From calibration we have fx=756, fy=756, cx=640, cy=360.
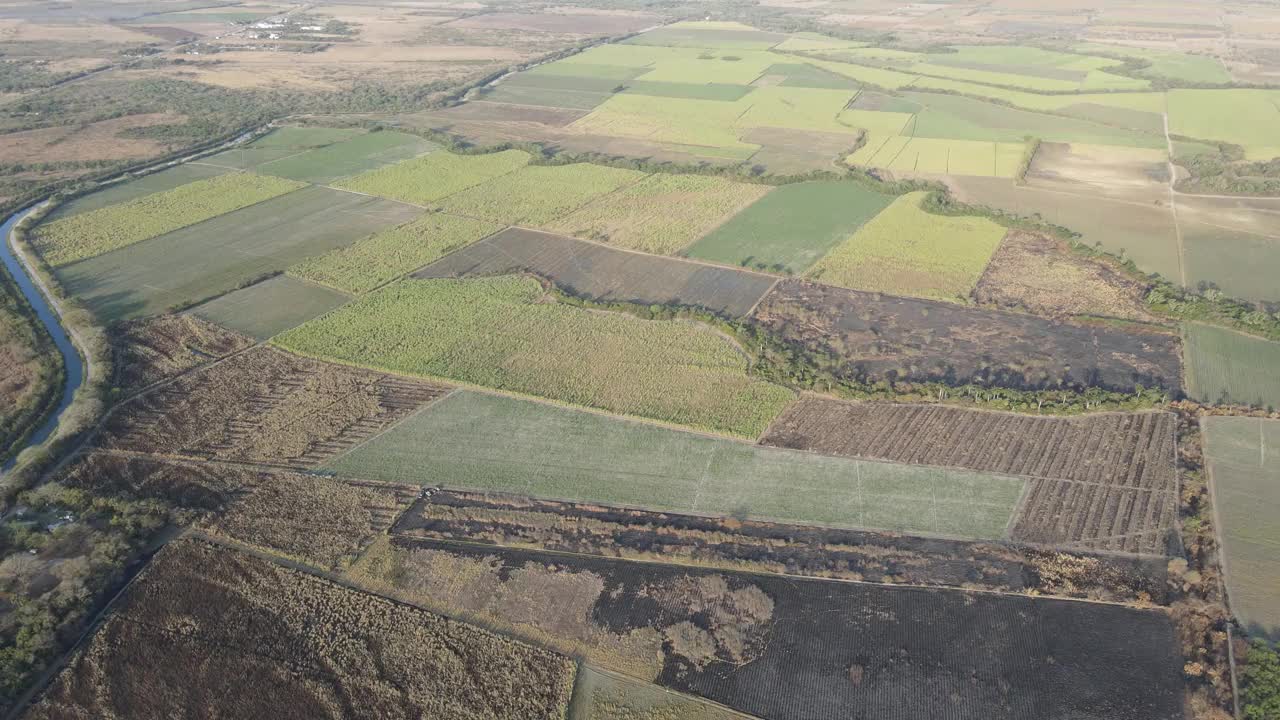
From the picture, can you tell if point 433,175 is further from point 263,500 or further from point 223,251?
point 263,500

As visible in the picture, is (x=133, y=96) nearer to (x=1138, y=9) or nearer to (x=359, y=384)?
(x=359, y=384)

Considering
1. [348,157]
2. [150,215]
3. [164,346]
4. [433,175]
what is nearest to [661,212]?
[433,175]

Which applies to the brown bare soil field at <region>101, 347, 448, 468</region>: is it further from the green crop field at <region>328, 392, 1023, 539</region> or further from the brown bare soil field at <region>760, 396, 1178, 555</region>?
the brown bare soil field at <region>760, 396, 1178, 555</region>

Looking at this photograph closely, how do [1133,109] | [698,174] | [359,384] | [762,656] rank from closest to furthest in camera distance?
[762,656] → [359,384] → [698,174] → [1133,109]

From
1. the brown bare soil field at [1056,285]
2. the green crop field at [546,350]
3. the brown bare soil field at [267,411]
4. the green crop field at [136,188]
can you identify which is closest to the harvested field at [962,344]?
the brown bare soil field at [1056,285]

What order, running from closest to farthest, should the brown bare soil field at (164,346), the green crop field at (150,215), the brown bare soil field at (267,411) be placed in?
the brown bare soil field at (267,411)
the brown bare soil field at (164,346)
the green crop field at (150,215)

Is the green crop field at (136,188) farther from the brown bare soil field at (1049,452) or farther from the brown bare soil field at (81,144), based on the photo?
the brown bare soil field at (1049,452)

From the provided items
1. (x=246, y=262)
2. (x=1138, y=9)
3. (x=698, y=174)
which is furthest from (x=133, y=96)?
(x=1138, y=9)
